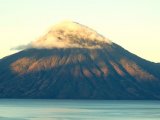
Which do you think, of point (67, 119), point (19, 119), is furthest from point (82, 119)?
point (19, 119)

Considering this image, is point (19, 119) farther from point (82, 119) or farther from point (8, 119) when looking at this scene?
point (82, 119)

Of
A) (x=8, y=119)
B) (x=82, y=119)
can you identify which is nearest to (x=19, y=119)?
(x=8, y=119)

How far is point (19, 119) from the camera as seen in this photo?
7746 inches

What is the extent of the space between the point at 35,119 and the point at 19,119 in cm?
542

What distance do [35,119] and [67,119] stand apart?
11148mm

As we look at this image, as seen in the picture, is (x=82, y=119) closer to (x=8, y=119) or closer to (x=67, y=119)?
(x=67, y=119)

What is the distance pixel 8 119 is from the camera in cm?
19350

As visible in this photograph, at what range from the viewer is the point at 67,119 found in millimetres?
199750

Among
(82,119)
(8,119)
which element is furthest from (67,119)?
(8,119)

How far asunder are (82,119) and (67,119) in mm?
5045

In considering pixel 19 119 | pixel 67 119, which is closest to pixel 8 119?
pixel 19 119

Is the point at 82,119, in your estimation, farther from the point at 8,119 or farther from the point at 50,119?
the point at 8,119

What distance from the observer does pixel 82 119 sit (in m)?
199

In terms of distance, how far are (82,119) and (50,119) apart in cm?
1076
